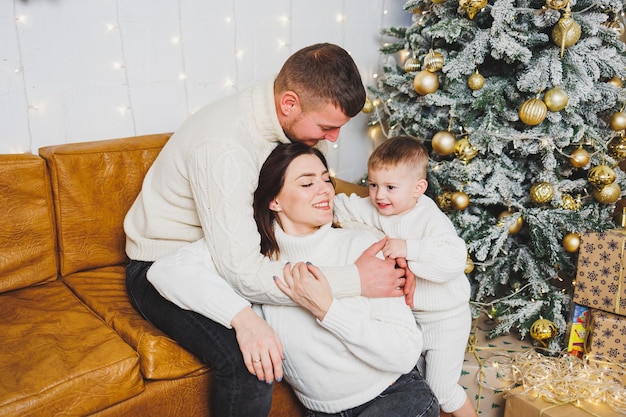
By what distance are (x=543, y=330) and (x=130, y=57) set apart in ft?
6.14

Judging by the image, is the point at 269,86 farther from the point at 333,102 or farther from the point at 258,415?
the point at 258,415

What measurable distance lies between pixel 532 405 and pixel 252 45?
184cm

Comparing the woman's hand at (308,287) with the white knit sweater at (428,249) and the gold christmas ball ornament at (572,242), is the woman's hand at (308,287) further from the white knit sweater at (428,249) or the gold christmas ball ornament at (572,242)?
the gold christmas ball ornament at (572,242)

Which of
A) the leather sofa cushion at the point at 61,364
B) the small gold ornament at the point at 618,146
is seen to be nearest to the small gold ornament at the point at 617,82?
the small gold ornament at the point at 618,146

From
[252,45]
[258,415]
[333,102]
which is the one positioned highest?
[252,45]

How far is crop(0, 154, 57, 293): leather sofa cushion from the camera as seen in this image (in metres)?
1.76

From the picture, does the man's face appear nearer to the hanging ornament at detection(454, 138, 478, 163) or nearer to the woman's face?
the woman's face

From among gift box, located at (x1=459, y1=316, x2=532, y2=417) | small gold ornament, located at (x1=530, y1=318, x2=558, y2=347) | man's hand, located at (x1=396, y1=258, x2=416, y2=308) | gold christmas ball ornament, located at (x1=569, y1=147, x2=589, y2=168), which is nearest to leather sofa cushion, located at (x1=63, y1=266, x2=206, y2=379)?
man's hand, located at (x1=396, y1=258, x2=416, y2=308)

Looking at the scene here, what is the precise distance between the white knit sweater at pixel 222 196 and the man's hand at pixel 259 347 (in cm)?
10

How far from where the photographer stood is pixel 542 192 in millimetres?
1983

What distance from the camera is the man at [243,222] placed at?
4.60 ft

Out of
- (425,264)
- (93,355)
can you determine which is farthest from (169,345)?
(425,264)

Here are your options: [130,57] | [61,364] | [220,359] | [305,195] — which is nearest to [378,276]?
[305,195]

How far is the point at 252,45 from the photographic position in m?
2.47
